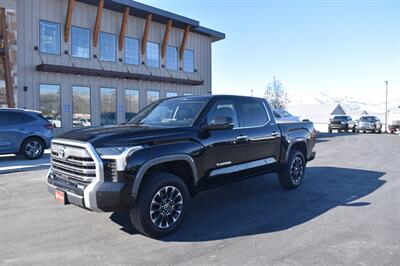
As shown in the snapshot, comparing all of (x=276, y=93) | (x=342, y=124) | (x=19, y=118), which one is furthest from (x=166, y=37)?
(x=276, y=93)

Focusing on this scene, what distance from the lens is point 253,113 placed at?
624 cm

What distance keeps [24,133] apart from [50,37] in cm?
901

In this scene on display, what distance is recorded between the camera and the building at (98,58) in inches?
683

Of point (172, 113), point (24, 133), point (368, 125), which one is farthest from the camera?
point (368, 125)

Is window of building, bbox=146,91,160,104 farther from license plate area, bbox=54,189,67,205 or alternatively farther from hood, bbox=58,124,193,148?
license plate area, bbox=54,189,67,205

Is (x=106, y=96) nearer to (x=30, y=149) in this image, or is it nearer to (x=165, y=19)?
(x=165, y=19)

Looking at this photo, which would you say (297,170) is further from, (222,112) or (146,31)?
(146,31)

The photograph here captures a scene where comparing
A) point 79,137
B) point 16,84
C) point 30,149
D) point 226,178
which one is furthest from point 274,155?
point 16,84

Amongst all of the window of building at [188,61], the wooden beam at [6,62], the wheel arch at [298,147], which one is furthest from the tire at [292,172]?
the window of building at [188,61]

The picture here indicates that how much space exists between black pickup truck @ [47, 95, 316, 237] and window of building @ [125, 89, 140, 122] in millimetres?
15936

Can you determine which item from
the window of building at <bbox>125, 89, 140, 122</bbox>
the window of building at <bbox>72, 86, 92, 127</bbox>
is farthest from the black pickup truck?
the window of building at <bbox>125, 89, 140, 122</bbox>

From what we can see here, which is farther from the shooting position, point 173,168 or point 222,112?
point 222,112

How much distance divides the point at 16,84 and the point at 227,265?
53.9 ft

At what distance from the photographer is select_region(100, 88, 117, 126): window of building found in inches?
Result: 798
